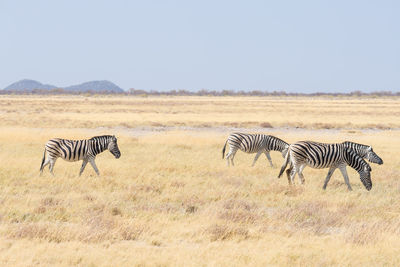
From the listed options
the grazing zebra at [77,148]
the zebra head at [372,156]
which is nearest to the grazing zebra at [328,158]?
the zebra head at [372,156]

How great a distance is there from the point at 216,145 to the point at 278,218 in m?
17.0

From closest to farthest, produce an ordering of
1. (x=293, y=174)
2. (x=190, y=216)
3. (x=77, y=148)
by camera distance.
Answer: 1. (x=190, y=216)
2. (x=293, y=174)
3. (x=77, y=148)

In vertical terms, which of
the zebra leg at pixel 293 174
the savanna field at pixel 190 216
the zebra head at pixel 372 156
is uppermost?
the zebra head at pixel 372 156

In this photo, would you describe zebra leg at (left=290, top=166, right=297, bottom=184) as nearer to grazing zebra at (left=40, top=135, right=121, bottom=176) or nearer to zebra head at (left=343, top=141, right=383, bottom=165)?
zebra head at (left=343, top=141, right=383, bottom=165)

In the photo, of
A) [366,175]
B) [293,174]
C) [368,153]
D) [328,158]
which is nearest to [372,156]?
[368,153]

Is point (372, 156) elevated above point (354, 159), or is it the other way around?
point (354, 159)

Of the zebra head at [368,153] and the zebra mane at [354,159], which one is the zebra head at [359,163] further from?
the zebra head at [368,153]

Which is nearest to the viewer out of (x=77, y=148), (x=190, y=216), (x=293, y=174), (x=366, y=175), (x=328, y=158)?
(x=190, y=216)

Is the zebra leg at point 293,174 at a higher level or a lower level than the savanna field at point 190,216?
higher

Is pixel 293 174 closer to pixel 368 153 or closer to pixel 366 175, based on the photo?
pixel 366 175

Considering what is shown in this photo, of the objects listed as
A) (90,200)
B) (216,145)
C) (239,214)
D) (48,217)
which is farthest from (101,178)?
(216,145)

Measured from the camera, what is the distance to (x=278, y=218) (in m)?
10.9

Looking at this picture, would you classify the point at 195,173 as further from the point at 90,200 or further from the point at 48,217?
the point at 48,217

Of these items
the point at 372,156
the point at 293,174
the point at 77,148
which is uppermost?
the point at 77,148
